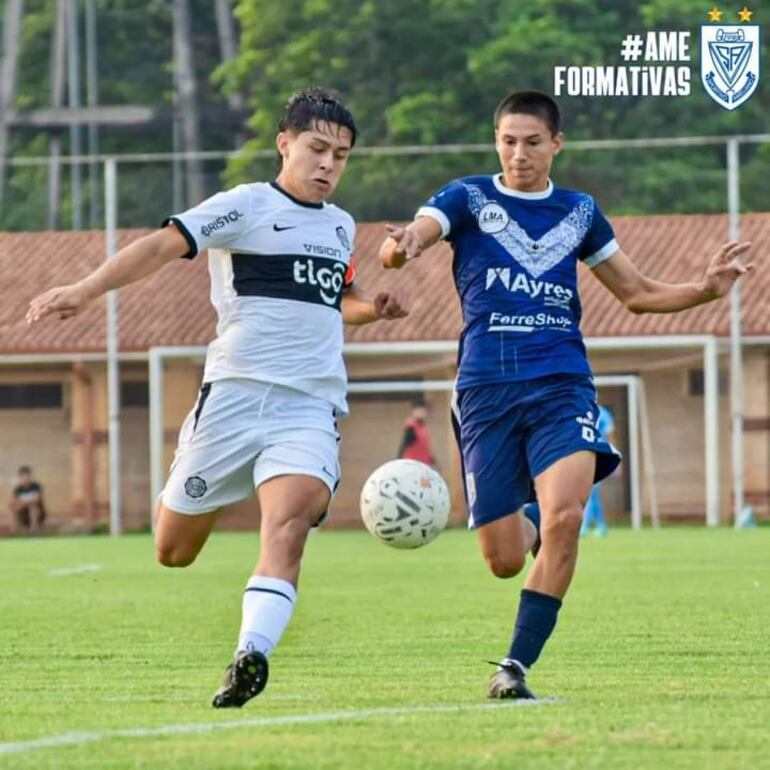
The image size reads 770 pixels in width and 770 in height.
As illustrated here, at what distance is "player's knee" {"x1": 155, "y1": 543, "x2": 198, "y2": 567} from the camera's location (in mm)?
8719

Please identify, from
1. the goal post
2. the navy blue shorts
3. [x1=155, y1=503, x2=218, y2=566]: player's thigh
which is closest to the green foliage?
the goal post

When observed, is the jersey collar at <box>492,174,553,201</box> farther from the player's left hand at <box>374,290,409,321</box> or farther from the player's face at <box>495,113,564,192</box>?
the player's left hand at <box>374,290,409,321</box>

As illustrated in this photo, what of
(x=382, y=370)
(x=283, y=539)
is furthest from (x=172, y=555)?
(x=382, y=370)

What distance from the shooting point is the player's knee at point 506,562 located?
9.12 meters

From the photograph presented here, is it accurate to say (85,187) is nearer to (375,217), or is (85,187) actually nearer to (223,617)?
(375,217)

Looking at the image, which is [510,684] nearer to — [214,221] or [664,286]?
[214,221]

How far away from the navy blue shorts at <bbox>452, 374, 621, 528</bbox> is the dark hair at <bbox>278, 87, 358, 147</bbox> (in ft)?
3.70

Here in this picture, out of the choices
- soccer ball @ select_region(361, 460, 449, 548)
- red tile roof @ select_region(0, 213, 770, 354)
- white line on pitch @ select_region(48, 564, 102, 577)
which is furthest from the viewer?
red tile roof @ select_region(0, 213, 770, 354)

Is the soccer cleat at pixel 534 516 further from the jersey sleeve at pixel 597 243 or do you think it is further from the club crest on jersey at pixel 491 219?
the club crest on jersey at pixel 491 219

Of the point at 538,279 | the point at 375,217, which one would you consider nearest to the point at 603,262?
the point at 538,279

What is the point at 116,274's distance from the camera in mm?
7949

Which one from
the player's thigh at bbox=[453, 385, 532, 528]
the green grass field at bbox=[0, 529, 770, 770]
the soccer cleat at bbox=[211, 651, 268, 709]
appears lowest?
the green grass field at bbox=[0, 529, 770, 770]

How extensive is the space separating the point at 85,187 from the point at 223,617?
39948mm

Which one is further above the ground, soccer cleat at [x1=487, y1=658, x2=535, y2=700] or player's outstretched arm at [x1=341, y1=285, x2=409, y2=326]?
player's outstretched arm at [x1=341, y1=285, x2=409, y2=326]
